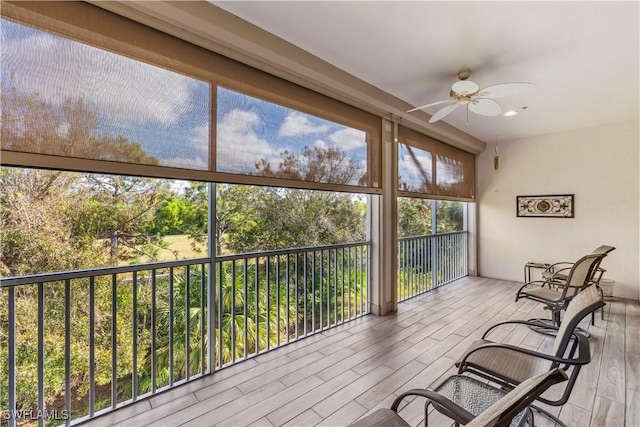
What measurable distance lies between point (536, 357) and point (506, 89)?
6.60ft

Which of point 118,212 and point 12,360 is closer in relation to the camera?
point 12,360

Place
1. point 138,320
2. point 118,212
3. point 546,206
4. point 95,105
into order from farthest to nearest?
point 546,206 < point 138,320 < point 118,212 < point 95,105

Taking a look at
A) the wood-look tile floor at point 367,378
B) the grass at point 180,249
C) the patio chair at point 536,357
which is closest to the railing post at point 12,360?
the wood-look tile floor at point 367,378

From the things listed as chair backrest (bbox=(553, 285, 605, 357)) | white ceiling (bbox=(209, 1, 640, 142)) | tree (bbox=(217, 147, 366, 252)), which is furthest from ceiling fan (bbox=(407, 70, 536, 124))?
chair backrest (bbox=(553, 285, 605, 357))

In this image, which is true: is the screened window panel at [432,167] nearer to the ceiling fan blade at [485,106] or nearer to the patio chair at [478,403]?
the ceiling fan blade at [485,106]

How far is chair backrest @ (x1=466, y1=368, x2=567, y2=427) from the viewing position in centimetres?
75

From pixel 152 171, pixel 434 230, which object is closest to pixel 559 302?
pixel 434 230

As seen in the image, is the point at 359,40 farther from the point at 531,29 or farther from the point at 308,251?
the point at 308,251

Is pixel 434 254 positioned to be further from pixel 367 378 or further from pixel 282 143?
pixel 282 143

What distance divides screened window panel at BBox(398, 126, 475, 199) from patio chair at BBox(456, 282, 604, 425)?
2292mm

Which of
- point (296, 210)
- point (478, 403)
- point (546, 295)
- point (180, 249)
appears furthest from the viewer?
point (296, 210)

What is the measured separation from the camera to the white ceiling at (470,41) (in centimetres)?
187

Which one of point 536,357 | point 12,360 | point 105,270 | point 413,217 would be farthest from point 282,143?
point 413,217

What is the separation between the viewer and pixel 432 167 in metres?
4.32
